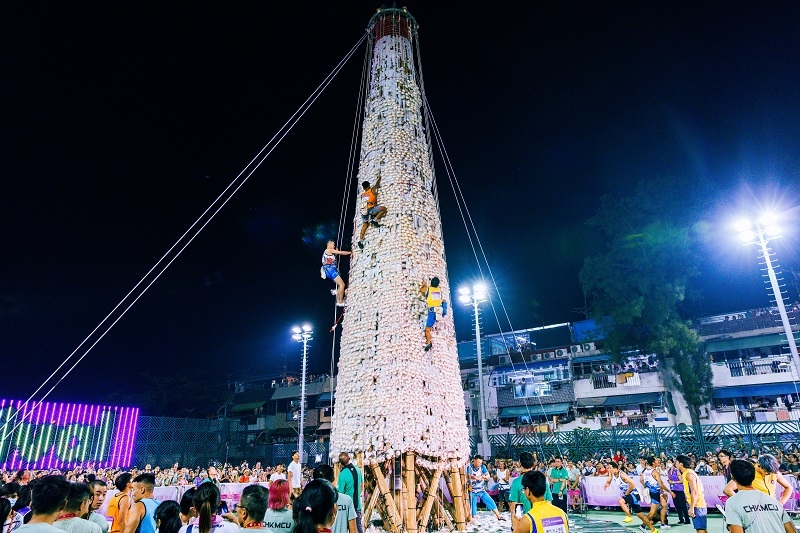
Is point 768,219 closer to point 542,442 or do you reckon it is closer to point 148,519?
point 542,442

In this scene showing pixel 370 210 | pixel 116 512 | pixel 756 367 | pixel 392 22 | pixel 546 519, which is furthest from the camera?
pixel 756 367

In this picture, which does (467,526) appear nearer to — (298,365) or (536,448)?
(536,448)

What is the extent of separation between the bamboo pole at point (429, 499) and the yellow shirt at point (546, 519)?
5839mm

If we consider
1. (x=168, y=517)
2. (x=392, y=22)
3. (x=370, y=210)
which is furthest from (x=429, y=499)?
(x=392, y=22)

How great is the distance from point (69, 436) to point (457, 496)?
2696cm

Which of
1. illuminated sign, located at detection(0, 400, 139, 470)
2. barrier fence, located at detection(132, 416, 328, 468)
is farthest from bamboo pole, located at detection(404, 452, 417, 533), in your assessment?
illuminated sign, located at detection(0, 400, 139, 470)

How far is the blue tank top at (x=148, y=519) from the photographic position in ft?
16.5

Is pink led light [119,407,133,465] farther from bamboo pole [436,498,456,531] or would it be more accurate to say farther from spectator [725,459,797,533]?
spectator [725,459,797,533]

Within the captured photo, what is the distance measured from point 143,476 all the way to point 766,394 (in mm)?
32248

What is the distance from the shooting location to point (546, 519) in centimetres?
402

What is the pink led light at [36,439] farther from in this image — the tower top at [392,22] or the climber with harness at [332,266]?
the tower top at [392,22]

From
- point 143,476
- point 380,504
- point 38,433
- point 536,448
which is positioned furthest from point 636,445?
point 38,433

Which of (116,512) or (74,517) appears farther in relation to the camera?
(116,512)

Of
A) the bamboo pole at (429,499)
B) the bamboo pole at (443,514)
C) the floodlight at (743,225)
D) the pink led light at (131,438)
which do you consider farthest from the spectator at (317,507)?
the pink led light at (131,438)
